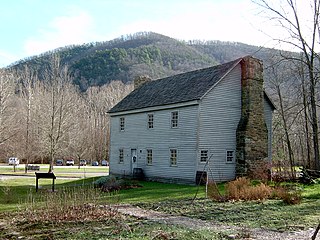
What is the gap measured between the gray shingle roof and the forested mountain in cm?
5434

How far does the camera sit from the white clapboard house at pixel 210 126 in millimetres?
23953

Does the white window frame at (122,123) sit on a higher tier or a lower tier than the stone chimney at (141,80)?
lower

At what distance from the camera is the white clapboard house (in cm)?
2395

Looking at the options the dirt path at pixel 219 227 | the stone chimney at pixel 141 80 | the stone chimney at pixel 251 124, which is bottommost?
the dirt path at pixel 219 227

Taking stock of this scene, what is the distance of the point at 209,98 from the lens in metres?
24.2

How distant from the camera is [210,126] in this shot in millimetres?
24219

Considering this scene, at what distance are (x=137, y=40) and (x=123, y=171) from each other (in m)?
97.2

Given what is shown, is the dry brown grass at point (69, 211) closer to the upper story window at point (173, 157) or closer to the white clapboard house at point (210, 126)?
the white clapboard house at point (210, 126)

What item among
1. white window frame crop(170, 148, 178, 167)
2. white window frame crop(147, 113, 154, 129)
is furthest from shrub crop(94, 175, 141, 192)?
white window frame crop(147, 113, 154, 129)

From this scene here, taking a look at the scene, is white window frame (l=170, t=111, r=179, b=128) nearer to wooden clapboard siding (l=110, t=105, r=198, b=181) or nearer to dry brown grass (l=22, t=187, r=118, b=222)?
wooden clapboard siding (l=110, t=105, r=198, b=181)

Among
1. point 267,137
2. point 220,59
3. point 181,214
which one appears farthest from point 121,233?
point 220,59

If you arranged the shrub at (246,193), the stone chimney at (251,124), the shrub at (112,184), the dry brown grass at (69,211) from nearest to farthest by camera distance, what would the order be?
the dry brown grass at (69,211)
the shrub at (246,193)
the shrub at (112,184)
the stone chimney at (251,124)

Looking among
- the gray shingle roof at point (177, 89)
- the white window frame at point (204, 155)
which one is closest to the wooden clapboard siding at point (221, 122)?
the white window frame at point (204, 155)

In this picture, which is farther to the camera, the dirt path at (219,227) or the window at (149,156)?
the window at (149,156)
